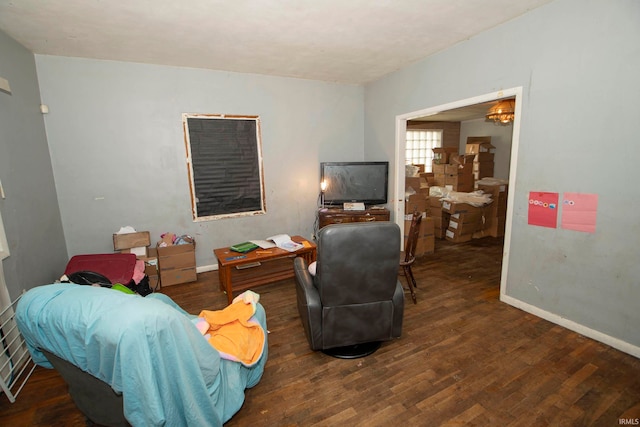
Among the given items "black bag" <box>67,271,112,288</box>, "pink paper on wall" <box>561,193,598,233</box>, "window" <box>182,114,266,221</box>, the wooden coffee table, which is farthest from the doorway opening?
"black bag" <box>67,271,112,288</box>

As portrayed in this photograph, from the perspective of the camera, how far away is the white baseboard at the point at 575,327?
2009 mm

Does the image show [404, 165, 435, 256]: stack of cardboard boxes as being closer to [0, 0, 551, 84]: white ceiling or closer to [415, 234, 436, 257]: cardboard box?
[415, 234, 436, 257]: cardboard box

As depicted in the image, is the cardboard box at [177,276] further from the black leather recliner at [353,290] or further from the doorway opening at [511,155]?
the doorway opening at [511,155]

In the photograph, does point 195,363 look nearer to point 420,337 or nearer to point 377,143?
point 420,337

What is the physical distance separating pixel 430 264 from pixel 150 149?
12.2 ft

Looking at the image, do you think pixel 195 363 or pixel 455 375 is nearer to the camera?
pixel 195 363

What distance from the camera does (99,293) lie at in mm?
1185

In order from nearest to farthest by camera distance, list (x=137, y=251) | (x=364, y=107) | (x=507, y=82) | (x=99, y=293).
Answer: (x=99, y=293)
(x=507, y=82)
(x=137, y=251)
(x=364, y=107)

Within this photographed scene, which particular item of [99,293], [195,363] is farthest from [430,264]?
[99,293]

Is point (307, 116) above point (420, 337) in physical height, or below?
above

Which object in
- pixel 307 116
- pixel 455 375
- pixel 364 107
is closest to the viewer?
→ pixel 455 375

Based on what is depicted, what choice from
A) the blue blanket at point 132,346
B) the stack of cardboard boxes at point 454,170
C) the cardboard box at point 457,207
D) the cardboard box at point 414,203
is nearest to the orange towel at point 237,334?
the blue blanket at point 132,346

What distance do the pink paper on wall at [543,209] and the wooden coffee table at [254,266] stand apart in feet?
6.74

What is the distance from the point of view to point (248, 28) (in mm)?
2439
